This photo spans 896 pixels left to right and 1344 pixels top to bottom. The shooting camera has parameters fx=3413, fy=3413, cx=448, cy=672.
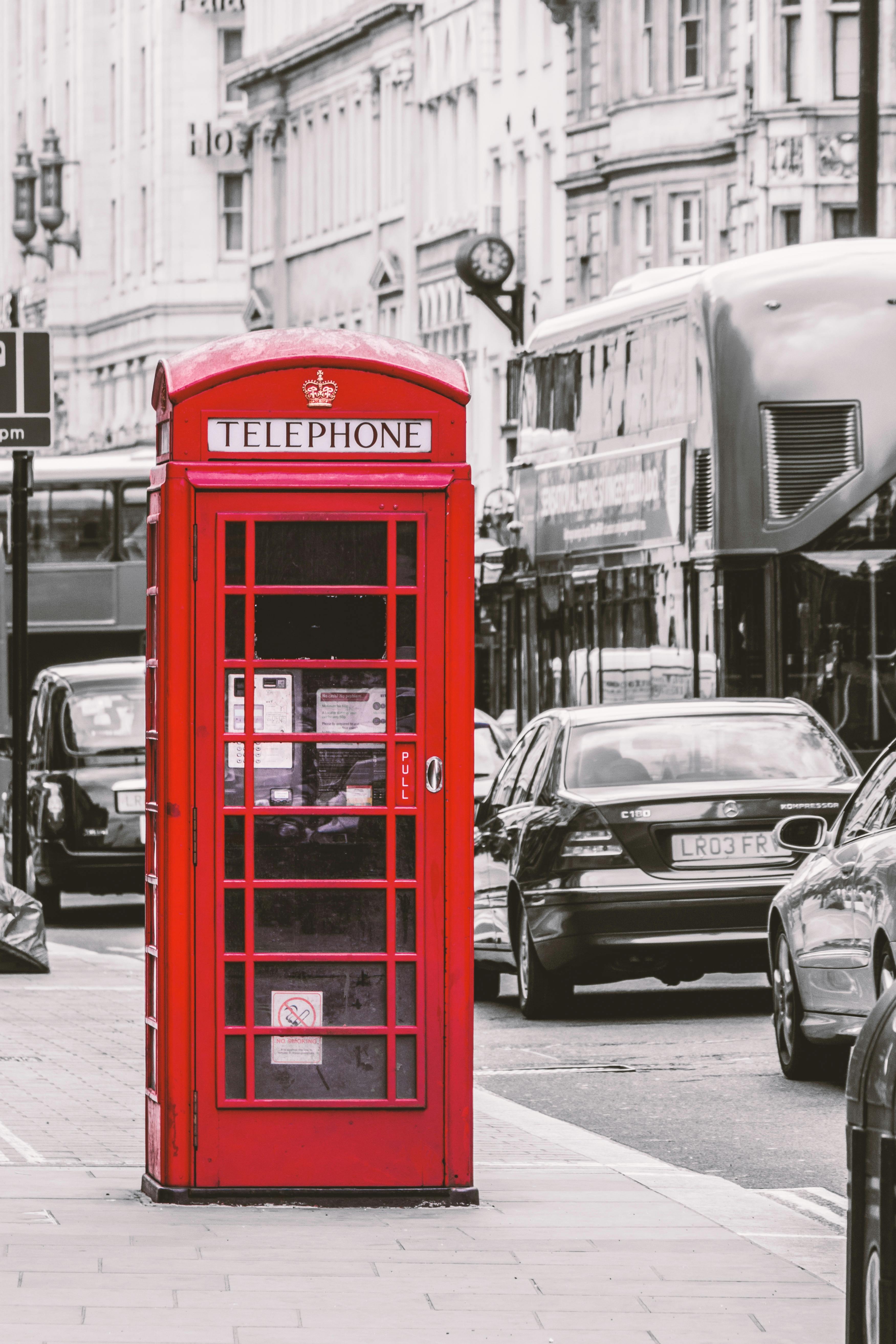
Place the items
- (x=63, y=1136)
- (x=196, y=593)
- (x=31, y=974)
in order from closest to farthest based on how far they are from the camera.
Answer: (x=196, y=593)
(x=63, y=1136)
(x=31, y=974)

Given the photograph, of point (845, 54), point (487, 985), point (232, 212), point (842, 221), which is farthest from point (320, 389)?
point (232, 212)

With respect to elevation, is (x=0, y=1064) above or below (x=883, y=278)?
below

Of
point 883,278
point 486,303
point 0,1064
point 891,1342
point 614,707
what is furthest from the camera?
point 486,303

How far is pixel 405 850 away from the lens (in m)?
9.16

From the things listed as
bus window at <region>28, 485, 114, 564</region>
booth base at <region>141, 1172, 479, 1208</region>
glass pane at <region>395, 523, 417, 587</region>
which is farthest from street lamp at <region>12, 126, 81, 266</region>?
booth base at <region>141, 1172, 479, 1208</region>

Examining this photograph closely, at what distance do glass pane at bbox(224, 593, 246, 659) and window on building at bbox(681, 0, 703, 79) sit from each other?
47.2 metres

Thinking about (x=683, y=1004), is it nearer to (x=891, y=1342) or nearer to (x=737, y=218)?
(x=891, y=1342)

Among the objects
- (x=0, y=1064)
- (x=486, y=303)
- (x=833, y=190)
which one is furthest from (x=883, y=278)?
(x=486, y=303)

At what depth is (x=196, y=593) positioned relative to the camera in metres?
9.06

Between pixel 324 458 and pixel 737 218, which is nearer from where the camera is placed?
pixel 324 458

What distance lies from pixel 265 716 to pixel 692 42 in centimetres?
4767

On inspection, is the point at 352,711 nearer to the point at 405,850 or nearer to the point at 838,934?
the point at 405,850

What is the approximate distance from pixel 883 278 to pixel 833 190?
97.3 ft

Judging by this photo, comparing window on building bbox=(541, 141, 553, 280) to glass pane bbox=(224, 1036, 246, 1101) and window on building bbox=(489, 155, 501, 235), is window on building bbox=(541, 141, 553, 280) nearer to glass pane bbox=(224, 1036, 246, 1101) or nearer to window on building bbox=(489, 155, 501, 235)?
window on building bbox=(489, 155, 501, 235)
